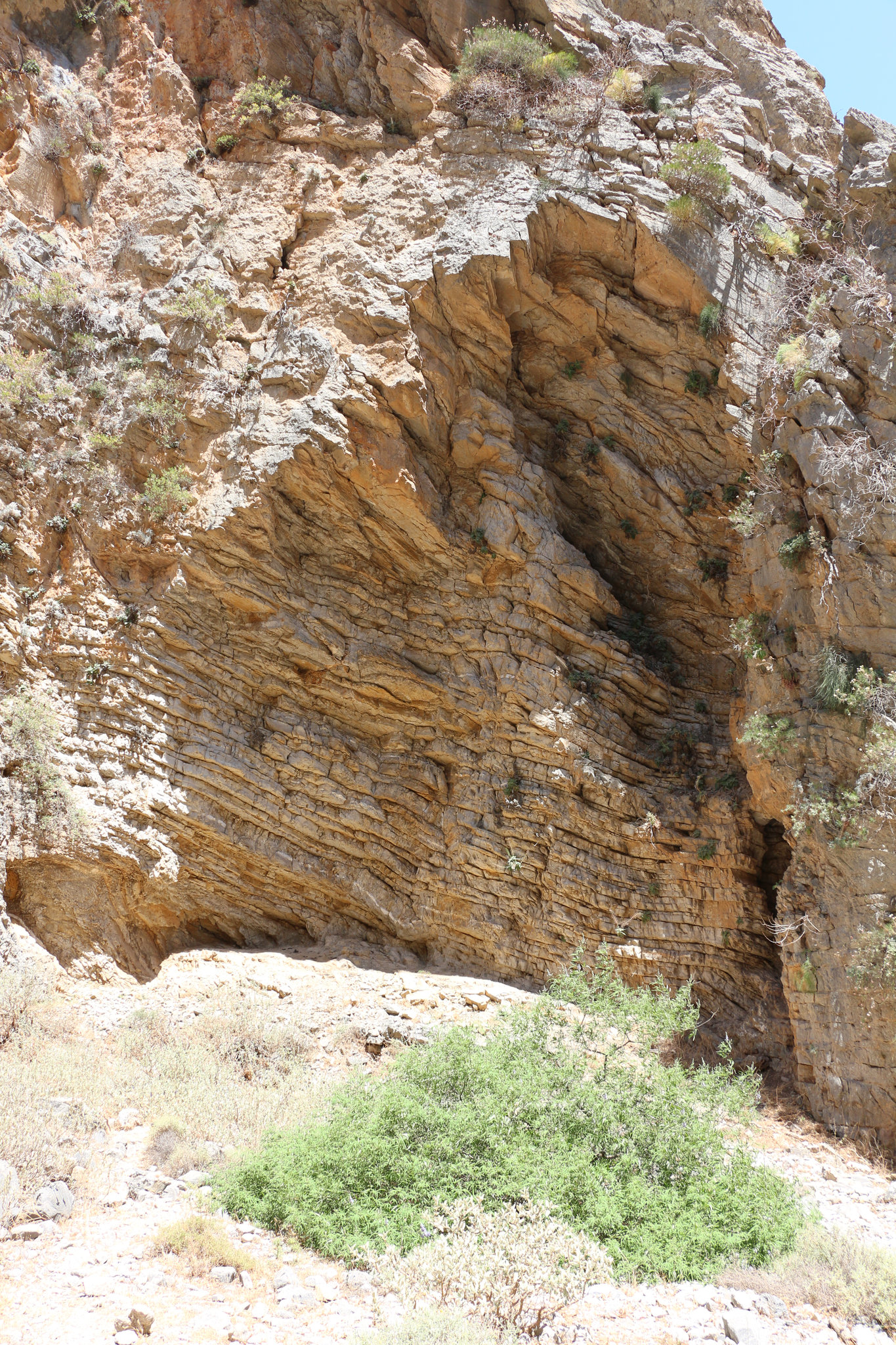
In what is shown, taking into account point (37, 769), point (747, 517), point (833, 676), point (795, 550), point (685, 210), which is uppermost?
→ point (685, 210)

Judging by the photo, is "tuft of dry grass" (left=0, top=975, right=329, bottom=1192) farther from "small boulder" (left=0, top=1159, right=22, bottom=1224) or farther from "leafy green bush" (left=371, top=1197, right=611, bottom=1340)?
"leafy green bush" (left=371, top=1197, right=611, bottom=1340)

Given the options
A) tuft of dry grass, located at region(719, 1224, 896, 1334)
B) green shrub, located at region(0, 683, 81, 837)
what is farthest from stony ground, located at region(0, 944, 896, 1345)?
green shrub, located at region(0, 683, 81, 837)

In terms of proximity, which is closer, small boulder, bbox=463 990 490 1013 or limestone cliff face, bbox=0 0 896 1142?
small boulder, bbox=463 990 490 1013

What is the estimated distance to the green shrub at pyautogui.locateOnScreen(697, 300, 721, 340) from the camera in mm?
11312

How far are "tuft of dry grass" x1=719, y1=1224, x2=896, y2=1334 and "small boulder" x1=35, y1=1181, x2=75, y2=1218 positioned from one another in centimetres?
436

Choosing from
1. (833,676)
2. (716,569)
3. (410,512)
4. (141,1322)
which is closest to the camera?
(141,1322)

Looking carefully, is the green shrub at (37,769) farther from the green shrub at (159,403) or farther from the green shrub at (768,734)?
the green shrub at (768,734)

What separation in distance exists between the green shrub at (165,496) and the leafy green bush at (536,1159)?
22.9 ft

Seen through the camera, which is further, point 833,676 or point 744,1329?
point 833,676

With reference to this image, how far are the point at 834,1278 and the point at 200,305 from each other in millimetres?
12018

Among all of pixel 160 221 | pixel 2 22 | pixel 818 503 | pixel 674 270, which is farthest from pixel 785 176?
pixel 2 22

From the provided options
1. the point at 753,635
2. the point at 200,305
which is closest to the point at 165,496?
the point at 200,305

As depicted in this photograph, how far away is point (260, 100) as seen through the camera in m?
12.4

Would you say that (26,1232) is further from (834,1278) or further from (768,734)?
(768,734)
